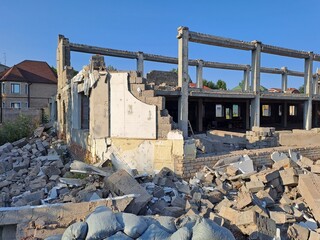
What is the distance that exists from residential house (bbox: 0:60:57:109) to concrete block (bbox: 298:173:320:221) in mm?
26597

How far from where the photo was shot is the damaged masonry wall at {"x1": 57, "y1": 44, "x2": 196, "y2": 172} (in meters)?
7.78

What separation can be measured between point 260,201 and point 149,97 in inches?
161

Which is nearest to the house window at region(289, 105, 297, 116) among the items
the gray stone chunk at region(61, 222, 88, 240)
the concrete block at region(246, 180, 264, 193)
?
the concrete block at region(246, 180, 264, 193)

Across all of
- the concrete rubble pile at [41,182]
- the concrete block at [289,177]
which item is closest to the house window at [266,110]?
the concrete block at [289,177]

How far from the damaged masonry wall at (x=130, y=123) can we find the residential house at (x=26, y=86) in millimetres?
22081

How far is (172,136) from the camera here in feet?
25.2

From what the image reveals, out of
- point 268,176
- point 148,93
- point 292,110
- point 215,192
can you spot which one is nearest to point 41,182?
point 148,93

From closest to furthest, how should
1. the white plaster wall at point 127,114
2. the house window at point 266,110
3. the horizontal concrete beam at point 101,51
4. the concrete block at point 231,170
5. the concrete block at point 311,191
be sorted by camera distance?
1. the concrete block at point 311,191
2. the concrete block at point 231,170
3. the white plaster wall at point 127,114
4. the horizontal concrete beam at point 101,51
5. the house window at point 266,110

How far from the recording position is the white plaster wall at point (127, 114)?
7938 mm

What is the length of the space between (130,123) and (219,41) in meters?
7.95

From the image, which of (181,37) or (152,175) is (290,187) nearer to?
(152,175)

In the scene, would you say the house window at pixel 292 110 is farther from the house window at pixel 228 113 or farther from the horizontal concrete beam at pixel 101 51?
the horizontal concrete beam at pixel 101 51

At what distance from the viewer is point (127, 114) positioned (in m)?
8.16

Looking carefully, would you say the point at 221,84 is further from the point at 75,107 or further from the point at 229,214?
the point at 229,214
